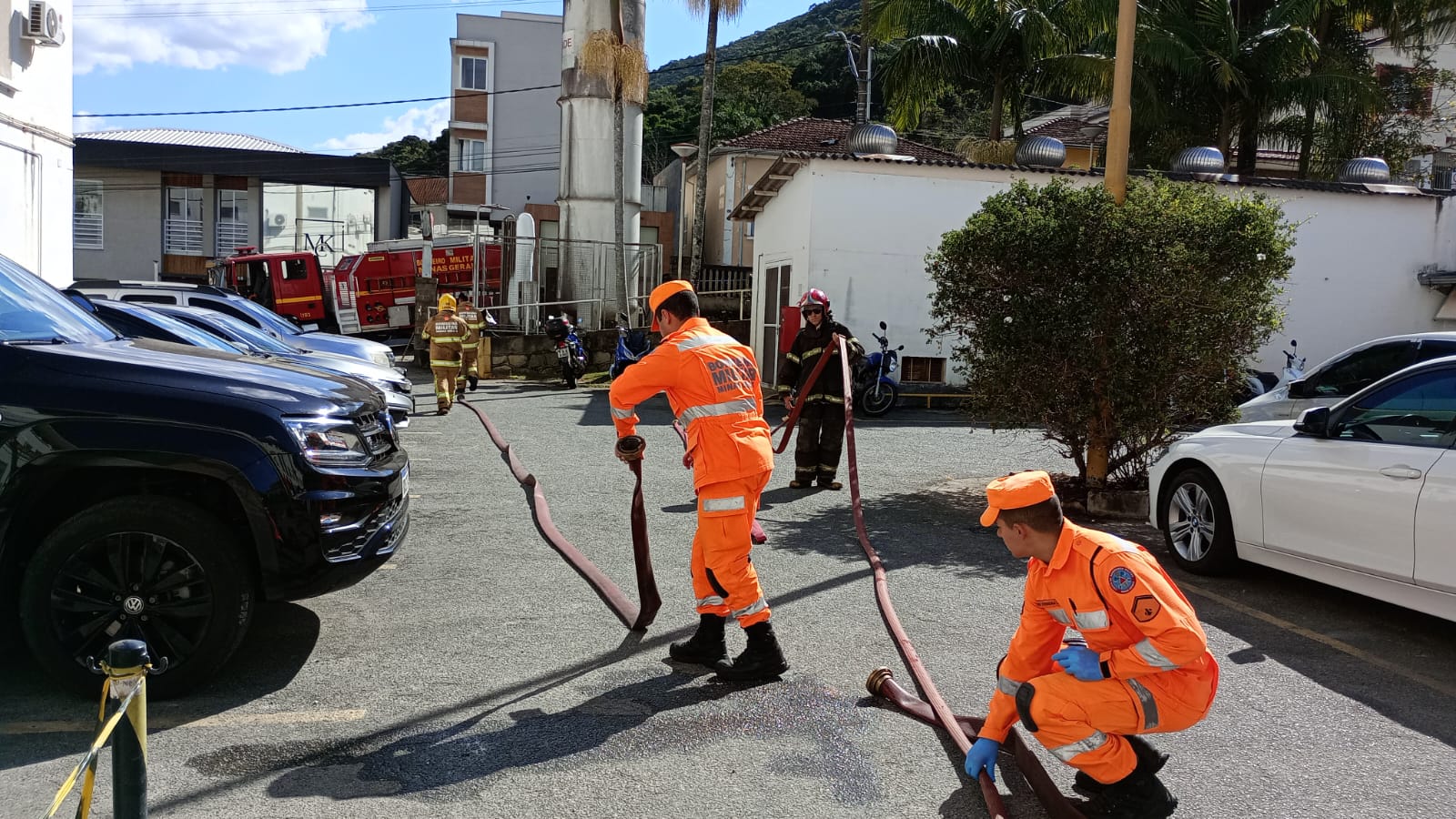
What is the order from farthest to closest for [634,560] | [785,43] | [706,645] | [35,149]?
[785,43]
[35,149]
[634,560]
[706,645]

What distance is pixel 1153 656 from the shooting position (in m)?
3.12

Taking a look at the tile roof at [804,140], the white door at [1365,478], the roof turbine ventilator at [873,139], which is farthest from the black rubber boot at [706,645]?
the tile roof at [804,140]

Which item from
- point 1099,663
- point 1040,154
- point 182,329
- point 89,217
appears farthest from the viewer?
point 89,217

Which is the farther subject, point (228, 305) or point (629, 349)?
point (629, 349)

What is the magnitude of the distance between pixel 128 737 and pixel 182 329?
7.98 meters

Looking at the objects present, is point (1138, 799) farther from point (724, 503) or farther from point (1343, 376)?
point (1343, 376)

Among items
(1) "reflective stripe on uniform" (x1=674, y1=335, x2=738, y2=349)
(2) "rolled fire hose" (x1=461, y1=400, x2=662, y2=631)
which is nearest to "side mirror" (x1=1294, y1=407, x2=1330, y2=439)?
(1) "reflective stripe on uniform" (x1=674, y1=335, x2=738, y2=349)

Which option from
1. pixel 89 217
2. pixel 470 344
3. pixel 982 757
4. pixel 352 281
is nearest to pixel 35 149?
pixel 470 344

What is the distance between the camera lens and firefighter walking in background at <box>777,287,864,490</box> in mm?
9547

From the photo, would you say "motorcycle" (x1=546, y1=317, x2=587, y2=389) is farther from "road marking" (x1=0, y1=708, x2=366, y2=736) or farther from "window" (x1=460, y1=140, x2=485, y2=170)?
"window" (x1=460, y1=140, x2=485, y2=170)

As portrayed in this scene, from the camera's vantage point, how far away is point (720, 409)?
15.1ft

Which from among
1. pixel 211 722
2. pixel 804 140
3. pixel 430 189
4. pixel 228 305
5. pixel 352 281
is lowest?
pixel 211 722

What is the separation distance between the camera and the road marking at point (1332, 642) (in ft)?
16.1

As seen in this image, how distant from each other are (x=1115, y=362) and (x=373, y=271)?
2447 cm
